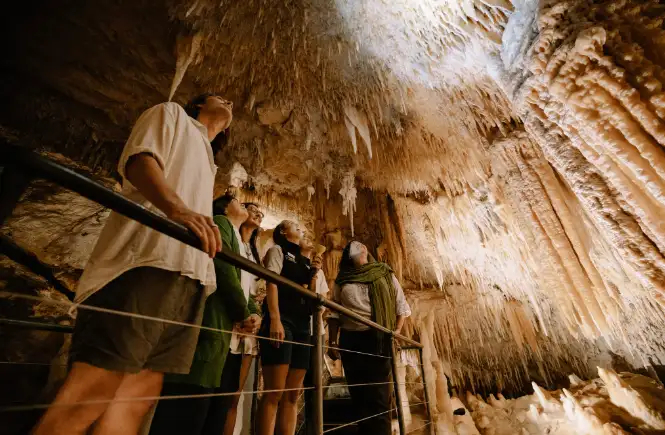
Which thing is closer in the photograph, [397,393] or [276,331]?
[276,331]

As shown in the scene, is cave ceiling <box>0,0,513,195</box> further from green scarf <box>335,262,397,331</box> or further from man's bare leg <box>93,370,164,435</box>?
man's bare leg <box>93,370,164,435</box>

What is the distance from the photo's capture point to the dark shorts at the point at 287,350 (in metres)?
1.87

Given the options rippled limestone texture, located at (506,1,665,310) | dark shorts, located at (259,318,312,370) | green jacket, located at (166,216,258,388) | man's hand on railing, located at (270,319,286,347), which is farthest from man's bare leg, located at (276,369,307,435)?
rippled limestone texture, located at (506,1,665,310)

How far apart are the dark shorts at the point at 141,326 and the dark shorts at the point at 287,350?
94 cm

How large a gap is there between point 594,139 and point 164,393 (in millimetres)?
3162

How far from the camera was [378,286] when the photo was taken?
256 centimetres

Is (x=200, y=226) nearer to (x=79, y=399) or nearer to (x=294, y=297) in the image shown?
(x=79, y=399)

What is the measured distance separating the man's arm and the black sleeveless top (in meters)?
1.11

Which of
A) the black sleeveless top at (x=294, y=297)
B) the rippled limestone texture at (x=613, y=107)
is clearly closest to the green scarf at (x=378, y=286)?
the black sleeveless top at (x=294, y=297)

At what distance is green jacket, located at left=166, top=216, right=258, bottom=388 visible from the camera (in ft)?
4.22

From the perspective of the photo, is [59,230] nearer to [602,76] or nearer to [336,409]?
[336,409]

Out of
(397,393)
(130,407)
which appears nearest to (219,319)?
(130,407)

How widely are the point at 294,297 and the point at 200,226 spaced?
4.59 ft

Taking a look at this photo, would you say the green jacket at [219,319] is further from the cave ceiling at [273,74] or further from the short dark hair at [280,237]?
the cave ceiling at [273,74]
